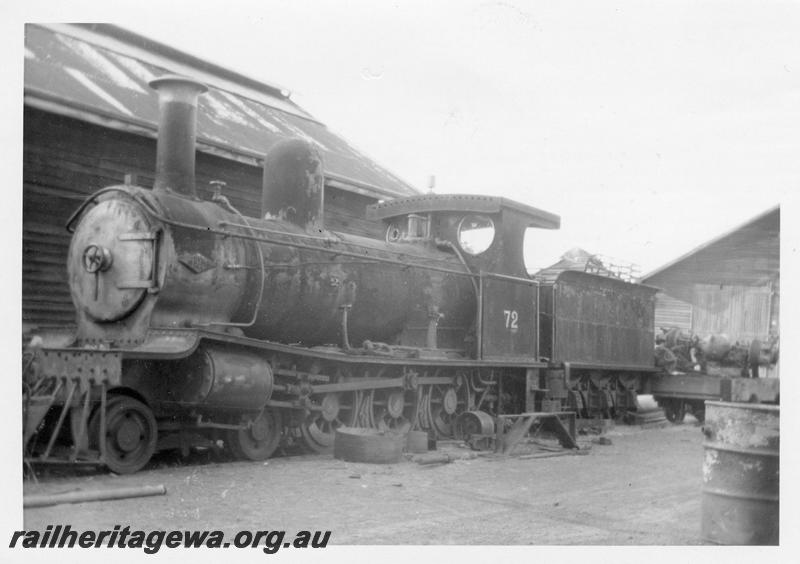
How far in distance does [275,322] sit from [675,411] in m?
10.8

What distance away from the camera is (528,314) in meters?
11.8

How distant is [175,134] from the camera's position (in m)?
7.93

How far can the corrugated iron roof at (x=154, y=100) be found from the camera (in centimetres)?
995

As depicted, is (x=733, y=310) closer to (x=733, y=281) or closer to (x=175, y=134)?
(x=733, y=281)

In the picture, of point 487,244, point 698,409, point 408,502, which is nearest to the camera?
point 408,502

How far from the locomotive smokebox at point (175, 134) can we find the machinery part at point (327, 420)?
2664 mm

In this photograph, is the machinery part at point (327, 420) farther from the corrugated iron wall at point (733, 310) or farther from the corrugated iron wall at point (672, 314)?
the corrugated iron wall at point (672, 314)

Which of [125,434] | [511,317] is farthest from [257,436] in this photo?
[511,317]

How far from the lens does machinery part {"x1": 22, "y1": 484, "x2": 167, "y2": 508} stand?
18.7 ft

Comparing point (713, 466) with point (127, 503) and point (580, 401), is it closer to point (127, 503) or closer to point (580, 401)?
point (127, 503)

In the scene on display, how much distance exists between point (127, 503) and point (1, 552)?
32.9 inches

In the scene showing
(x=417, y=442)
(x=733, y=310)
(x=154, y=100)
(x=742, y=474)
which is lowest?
(x=417, y=442)

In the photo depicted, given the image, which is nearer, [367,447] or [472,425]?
[367,447]

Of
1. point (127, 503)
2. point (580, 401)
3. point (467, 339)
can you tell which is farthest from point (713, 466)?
point (580, 401)
